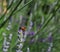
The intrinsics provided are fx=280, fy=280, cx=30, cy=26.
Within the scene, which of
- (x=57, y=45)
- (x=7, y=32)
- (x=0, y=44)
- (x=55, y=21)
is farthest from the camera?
(x=55, y=21)

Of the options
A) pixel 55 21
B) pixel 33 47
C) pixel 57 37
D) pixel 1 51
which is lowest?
pixel 1 51

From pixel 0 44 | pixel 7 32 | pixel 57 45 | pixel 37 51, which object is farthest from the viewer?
pixel 57 45

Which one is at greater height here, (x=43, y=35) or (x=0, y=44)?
(x=43, y=35)

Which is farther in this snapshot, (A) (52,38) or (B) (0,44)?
(A) (52,38)

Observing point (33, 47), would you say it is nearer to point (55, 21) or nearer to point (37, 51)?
point (37, 51)

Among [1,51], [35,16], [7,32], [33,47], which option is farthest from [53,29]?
[1,51]

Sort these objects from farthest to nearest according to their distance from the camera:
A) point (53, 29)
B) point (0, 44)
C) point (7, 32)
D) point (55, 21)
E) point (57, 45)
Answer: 1. point (55, 21)
2. point (53, 29)
3. point (57, 45)
4. point (7, 32)
5. point (0, 44)

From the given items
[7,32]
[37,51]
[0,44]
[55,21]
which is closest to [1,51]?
[0,44]

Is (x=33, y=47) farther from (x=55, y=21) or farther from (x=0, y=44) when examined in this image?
(x=55, y=21)

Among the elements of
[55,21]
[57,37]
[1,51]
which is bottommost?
[1,51]
